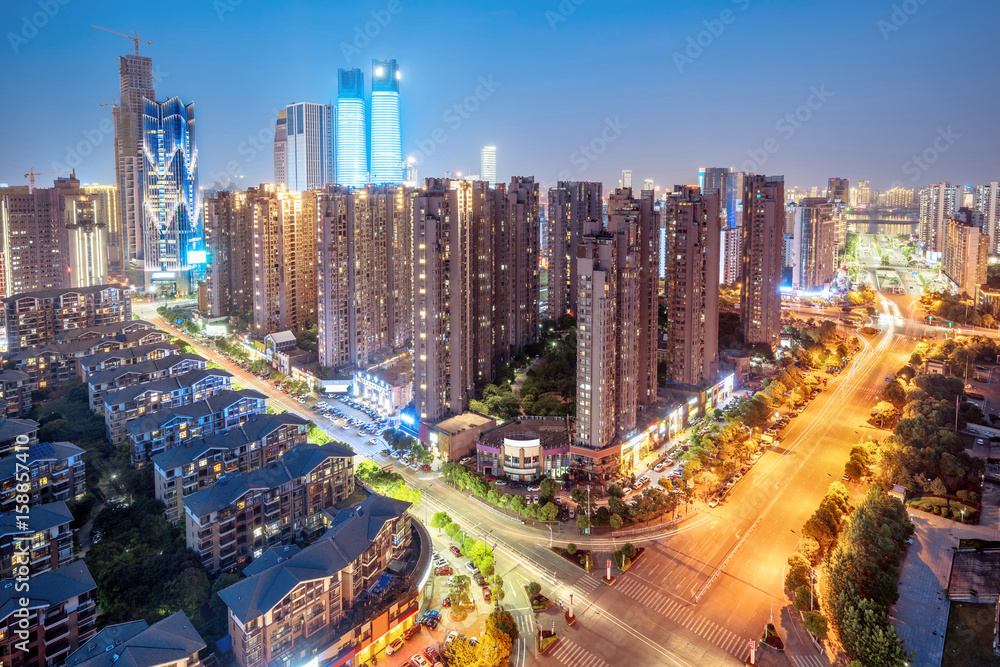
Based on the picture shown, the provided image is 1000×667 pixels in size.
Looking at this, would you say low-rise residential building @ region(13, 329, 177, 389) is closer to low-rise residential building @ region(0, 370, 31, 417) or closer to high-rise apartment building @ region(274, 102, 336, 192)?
low-rise residential building @ region(0, 370, 31, 417)

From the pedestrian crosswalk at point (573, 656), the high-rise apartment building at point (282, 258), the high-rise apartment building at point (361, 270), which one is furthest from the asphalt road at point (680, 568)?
the high-rise apartment building at point (282, 258)

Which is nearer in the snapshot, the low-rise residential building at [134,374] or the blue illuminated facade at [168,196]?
the low-rise residential building at [134,374]

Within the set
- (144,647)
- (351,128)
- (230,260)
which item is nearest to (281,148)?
(351,128)

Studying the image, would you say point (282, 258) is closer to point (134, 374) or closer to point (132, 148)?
point (134, 374)

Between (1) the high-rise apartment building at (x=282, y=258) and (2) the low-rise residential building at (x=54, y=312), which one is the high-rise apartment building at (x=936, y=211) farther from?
(2) the low-rise residential building at (x=54, y=312)

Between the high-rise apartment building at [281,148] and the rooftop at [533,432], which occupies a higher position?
the high-rise apartment building at [281,148]

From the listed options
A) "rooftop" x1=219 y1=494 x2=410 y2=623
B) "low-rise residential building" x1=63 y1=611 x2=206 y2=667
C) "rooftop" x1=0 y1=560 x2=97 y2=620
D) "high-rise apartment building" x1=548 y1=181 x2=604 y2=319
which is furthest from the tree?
"high-rise apartment building" x1=548 y1=181 x2=604 y2=319
